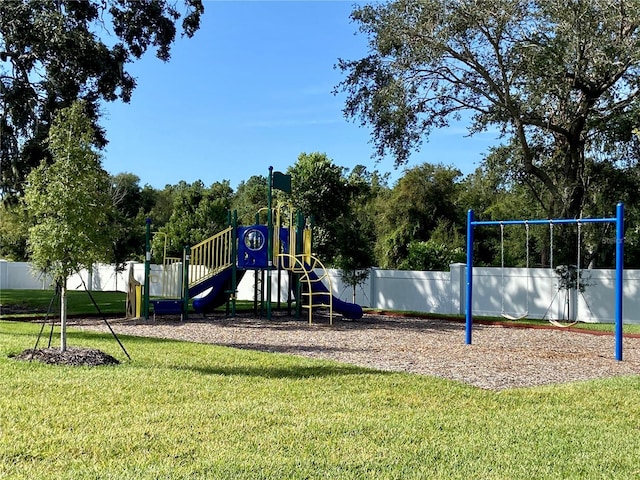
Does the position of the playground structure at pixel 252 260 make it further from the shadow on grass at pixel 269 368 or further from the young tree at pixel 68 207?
the young tree at pixel 68 207

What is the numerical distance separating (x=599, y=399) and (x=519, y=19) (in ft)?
42.3

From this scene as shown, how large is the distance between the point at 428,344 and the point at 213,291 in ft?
23.4

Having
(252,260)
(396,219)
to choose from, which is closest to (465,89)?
(252,260)

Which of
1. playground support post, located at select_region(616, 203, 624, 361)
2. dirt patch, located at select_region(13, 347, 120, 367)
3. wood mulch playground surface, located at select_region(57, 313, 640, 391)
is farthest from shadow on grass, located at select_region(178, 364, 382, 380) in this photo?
playground support post, located at select_region(616, 203, 624, 361)

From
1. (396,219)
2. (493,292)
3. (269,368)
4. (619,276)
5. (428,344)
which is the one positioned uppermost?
(396,219)

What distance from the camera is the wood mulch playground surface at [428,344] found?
8.38 meters

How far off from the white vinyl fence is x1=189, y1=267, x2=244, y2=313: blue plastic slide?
91cm

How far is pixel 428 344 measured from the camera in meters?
11.1

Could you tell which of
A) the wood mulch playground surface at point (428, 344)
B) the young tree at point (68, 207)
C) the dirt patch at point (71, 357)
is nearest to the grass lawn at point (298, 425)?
the dirt patch at point (71, 357)

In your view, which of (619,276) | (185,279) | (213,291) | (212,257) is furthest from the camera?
(213,291)

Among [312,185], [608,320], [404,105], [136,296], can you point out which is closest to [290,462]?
[136,296]

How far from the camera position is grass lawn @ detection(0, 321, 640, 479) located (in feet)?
13.6

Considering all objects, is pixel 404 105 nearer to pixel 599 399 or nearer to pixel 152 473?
pixel 599 399

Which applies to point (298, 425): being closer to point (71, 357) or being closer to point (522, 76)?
point (71, 357)
